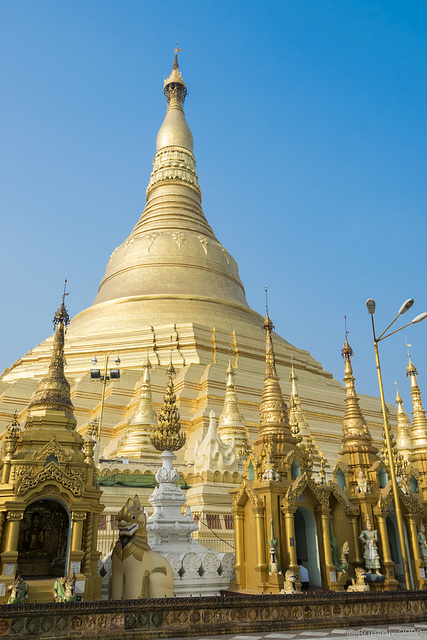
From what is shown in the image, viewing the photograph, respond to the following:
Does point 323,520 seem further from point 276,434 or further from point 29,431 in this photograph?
point 29,431

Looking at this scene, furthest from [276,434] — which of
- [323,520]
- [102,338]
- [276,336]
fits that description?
[276,336]

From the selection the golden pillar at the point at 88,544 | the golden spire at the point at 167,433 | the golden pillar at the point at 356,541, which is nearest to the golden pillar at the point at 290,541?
the golden pillar at the point at 356,541

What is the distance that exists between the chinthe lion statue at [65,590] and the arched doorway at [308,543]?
17.7 feet


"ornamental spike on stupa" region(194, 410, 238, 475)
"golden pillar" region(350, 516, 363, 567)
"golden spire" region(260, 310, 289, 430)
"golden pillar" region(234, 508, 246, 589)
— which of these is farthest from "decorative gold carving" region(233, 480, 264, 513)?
"ornamental spike on stupa" region(194, 410, 238, 475)

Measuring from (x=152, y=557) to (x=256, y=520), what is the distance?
297 cm

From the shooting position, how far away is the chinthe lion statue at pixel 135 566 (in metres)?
7.74

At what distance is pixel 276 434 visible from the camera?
11977mm

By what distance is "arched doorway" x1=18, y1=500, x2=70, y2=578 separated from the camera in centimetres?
909

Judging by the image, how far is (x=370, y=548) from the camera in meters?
11.1

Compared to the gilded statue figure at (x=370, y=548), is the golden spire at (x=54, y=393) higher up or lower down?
higher up

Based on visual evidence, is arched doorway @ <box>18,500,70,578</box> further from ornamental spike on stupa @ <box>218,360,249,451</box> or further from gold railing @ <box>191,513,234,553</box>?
ornamental spike on stupa @ <box>218,360,249,451</box>

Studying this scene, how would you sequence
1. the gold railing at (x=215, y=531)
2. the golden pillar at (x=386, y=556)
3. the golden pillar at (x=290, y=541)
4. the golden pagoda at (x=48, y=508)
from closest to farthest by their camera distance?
the golden pagoda at (x=48, y=508)
the golden pillar at (x=290, y=541)
the golden pillar at (x=386, y=556)
the gold railing at (x=215, y=531)

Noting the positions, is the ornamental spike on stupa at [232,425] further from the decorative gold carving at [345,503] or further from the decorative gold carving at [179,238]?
the decorative gold carving at [179,238]

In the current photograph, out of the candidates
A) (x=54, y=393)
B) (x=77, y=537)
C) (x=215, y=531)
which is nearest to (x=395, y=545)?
(x=215, y=531)
